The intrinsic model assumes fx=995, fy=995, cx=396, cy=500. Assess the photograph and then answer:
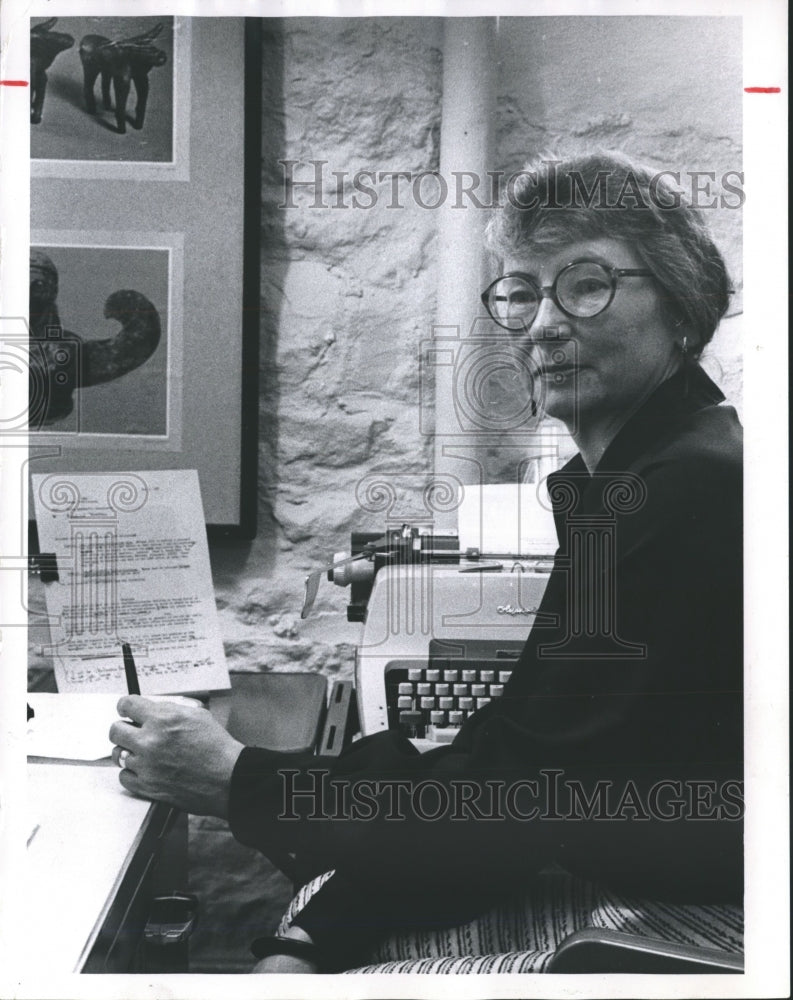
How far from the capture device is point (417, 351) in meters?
1.30

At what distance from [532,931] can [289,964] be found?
0.32 metres

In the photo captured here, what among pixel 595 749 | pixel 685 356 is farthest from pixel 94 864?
pixel 685 356

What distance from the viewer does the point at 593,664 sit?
1.27 m

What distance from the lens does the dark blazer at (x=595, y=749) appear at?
1.27 m

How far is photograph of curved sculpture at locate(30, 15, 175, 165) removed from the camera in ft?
4.19

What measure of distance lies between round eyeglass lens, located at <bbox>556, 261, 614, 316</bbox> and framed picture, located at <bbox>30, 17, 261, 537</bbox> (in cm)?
41

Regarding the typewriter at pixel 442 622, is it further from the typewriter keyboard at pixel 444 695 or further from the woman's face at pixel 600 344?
the woman's face at pixel 600 344

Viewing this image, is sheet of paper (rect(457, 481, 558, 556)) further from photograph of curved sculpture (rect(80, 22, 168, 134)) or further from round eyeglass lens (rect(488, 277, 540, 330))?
photograph of curved sculpture (rect(80, 22, 168, 134))

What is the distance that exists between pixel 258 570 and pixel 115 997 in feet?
1.87

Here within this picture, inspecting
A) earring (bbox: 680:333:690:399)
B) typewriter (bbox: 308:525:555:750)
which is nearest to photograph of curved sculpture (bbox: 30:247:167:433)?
typewriter (bbox: 308:525:555:750)

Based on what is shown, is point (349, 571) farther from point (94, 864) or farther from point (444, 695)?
point (94, 864)

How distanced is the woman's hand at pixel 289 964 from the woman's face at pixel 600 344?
2.49ft

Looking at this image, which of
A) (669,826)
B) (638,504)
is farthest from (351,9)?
(669,826)

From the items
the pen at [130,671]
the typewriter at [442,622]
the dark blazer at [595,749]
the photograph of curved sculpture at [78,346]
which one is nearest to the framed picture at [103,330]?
the photograph of curved sculpture at [78,346]
